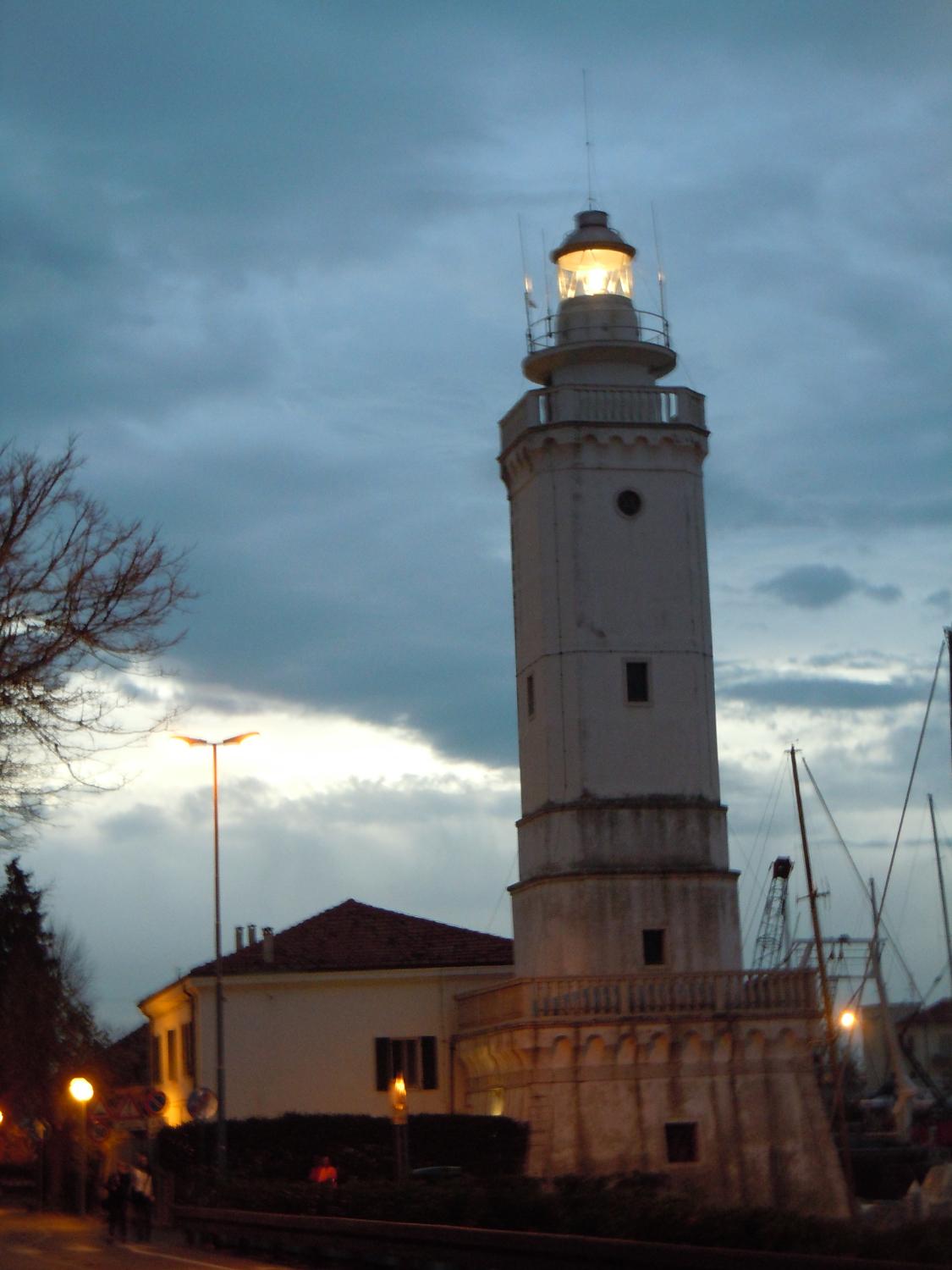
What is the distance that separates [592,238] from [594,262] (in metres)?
0.68

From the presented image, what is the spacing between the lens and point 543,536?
47.5 meters

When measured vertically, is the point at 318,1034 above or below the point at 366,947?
below

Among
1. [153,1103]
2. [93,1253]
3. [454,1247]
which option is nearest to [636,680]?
[153,1103]

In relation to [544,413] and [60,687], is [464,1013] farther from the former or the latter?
[60,687]

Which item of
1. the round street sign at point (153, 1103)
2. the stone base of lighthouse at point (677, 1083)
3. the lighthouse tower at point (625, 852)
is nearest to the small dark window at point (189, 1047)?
the lighthouse tower at point (625, 852)

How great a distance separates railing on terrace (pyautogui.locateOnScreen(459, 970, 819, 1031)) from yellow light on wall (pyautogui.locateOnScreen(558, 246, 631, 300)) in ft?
62.6

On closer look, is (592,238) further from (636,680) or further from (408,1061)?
(408,1061)

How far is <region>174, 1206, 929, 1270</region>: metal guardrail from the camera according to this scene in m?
18.9

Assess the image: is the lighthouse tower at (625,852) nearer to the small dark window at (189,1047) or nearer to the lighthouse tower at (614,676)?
the lighthouse tower at (614,676)

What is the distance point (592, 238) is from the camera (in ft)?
166

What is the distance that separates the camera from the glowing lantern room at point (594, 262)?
5053 cm

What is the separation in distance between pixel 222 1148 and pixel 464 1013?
1197cm

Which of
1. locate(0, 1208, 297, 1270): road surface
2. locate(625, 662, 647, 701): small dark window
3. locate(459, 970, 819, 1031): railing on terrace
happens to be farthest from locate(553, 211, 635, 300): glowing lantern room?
locate(0, 1208, 297, 1270): road surface

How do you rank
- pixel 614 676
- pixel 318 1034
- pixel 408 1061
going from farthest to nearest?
1. pixel 408 1061
2. pixel 318 1034
3. pixel 614 676
